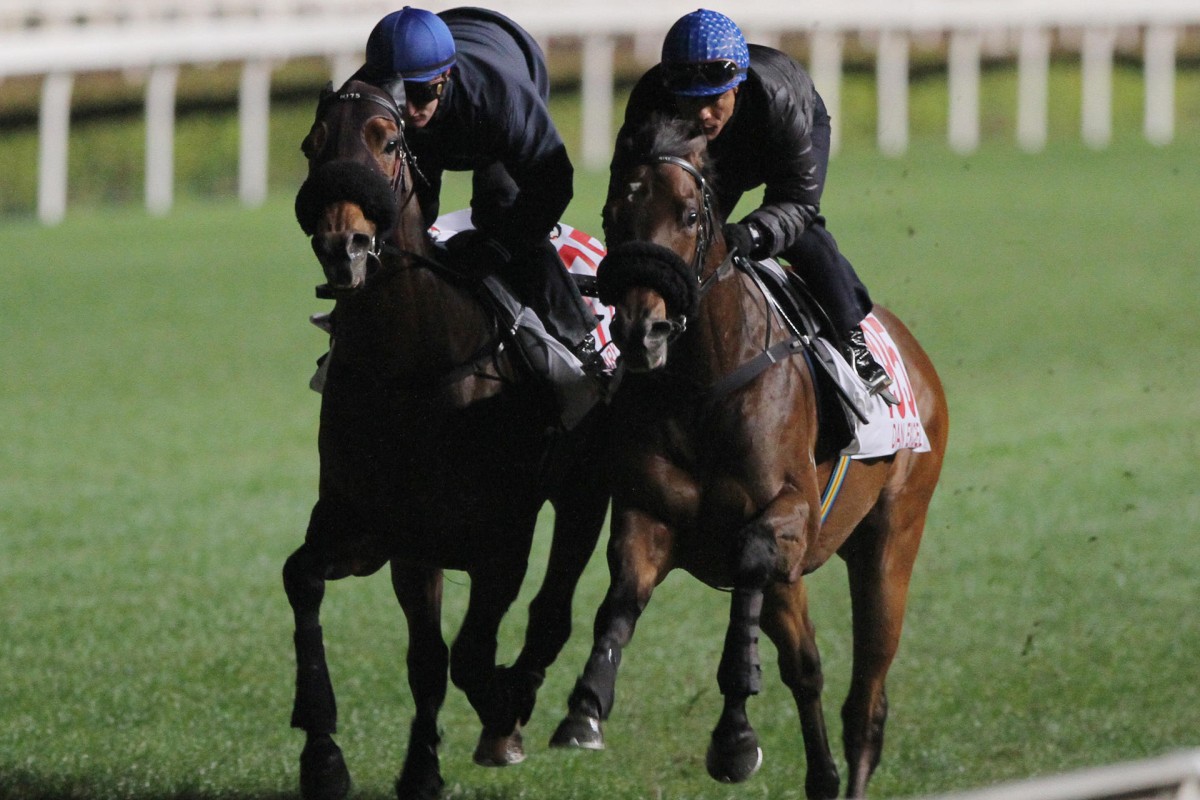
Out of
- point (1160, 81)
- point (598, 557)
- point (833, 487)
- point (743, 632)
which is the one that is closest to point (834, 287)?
point (833, 487)

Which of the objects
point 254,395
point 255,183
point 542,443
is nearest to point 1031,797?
point 542,443

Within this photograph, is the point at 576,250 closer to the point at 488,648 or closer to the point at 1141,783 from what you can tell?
the point at 488,648

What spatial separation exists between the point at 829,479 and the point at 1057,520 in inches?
244

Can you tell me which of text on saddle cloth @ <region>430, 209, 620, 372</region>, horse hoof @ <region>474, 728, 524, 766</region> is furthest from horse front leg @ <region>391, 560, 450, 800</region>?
text on saddle cloth @ <region>430, 209, 620, 372</region>

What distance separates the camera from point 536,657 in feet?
19.4

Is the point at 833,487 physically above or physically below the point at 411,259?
below

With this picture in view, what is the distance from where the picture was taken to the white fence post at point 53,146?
23703 mm

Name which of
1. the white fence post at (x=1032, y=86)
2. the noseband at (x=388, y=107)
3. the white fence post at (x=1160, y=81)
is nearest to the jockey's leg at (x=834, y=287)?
the noseband at (x=388, y=107)

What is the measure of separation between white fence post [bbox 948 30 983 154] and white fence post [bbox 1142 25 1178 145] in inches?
102

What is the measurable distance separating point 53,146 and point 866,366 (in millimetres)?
19445

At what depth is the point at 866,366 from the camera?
6172 mm

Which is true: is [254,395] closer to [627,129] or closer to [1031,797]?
[627,129]

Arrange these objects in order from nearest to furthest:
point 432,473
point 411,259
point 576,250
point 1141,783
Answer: point 1141,783 < point 411,259 < point 432,473 < point 576,250

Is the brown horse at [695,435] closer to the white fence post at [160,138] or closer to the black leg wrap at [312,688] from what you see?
the black leg wrap at [312,688]
